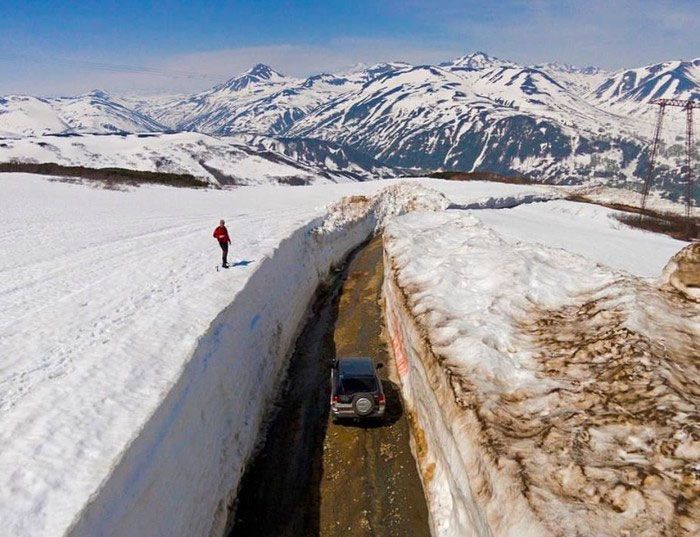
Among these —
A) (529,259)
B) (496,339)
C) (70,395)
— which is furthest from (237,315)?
(529,259)

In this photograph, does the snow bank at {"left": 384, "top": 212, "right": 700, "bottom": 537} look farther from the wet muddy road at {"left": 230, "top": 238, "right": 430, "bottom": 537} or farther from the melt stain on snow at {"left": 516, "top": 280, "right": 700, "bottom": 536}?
the wet muddy road at {"left": 230, "top": 238, "right": 430, "bottom": 537}

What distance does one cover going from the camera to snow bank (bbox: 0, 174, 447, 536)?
11305mm

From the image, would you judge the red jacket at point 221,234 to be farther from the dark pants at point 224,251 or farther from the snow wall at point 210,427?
the snow wall at point 210,427

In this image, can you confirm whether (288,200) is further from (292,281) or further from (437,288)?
(437,288)

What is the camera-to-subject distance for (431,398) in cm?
1744

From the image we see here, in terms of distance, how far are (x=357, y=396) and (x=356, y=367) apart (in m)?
1.73

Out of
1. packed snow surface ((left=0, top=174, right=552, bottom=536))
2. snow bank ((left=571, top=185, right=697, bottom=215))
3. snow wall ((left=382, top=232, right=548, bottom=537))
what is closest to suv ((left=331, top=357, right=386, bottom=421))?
snow wall ((left=382, top=232, right=548, bottom=537))

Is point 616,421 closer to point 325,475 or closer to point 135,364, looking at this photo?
point 325,475

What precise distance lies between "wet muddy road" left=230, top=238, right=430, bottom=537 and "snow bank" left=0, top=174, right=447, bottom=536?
1.03 meters

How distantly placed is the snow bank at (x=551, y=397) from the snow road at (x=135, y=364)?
300 inches

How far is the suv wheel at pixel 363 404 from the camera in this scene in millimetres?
20047

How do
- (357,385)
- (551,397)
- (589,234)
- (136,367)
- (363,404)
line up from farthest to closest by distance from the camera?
(589,234) < (357,385) < (363,404) < (136,367) < (551,397)

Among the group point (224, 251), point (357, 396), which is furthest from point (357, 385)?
point (224, 251)

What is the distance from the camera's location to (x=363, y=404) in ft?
65.8
